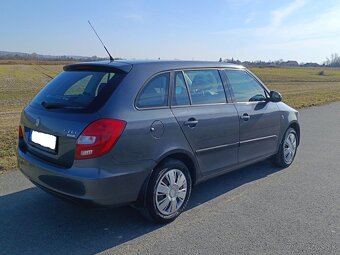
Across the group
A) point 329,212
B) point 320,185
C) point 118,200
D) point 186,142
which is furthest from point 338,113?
point 118,200

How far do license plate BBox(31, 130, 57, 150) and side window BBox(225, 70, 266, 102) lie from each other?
7.67 ft

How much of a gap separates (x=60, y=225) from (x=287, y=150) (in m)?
3.72

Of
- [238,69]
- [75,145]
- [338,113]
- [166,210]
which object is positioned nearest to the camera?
[75,145]

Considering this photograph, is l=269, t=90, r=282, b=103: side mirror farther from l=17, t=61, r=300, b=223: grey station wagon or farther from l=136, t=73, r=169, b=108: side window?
l=136, t=73, r=169, b=108: side window

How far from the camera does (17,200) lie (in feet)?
13.0

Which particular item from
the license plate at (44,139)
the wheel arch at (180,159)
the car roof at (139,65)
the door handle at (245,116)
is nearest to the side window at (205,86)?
the car roof at (139,65)

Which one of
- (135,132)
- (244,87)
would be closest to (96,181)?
(135,132)

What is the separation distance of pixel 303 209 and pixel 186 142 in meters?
1.58

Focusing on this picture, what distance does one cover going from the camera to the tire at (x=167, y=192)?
3391 mm

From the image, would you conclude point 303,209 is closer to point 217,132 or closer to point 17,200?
point 217,132

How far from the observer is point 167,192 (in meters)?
3.54

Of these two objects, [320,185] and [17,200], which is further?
[320,185]

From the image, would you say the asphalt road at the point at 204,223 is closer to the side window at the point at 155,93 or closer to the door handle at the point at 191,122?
the door handle at the point at 191,122

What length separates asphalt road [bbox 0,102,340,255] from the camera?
3.04 meters
